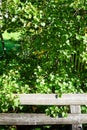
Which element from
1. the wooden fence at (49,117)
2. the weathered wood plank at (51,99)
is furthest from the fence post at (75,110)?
the weathered wood plank at (51,99)

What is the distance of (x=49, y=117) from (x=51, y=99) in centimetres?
39

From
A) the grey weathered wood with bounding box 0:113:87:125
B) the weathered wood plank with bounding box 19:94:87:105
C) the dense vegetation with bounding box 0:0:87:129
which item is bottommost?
the grey weathered wood with bounding box 0:113:87:125

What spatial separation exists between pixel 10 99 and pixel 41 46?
1.46 m

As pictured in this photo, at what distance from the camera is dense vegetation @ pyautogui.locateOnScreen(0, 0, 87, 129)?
20.6 ft

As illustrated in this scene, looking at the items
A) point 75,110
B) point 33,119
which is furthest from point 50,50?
point 33,119

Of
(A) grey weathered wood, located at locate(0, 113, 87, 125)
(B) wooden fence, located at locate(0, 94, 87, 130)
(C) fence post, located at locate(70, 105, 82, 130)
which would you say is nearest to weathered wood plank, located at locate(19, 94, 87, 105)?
(B) wooden fence, located at locate(0, 94, 87, 130)

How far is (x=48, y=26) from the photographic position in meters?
6.88

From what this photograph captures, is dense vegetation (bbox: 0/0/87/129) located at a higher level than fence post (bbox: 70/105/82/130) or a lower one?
higher

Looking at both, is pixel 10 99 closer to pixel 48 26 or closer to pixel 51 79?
pixel 51 79

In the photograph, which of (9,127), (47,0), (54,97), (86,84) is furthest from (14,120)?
(47,0)

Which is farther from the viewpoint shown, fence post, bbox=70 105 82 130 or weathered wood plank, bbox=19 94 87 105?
fence post, bbox=70 105 82 130

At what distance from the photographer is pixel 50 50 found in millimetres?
6730

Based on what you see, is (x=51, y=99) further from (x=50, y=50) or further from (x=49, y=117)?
(x=50, y=50)

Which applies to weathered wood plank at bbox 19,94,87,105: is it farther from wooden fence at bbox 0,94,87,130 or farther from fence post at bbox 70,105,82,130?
fence post at bbox 70,105,82,130
